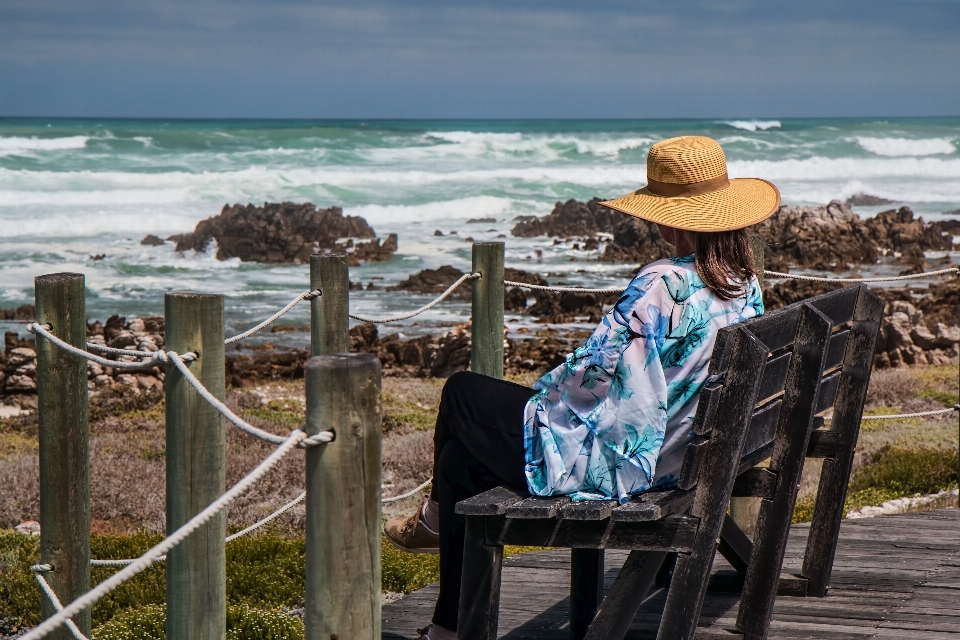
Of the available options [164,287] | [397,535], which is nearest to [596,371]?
[397,535]

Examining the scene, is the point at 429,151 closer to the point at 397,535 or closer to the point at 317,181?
the point at 317,181

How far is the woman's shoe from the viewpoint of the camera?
129 inches

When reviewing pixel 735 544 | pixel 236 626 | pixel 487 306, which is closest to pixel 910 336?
pixel 487 306

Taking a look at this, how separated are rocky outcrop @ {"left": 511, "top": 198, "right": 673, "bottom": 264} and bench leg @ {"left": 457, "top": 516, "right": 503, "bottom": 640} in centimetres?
2327

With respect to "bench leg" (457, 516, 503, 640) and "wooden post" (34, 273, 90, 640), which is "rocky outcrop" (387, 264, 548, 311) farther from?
"bench leg" (457, 516, 503, 640)

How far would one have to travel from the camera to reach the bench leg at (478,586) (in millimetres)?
2801

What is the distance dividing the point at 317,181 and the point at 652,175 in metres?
38.2

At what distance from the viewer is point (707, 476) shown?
8.95 ft

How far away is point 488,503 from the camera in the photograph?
275 centimetres

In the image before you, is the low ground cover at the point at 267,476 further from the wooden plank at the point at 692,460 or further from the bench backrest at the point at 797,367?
the wooden plank at the point at 692,460

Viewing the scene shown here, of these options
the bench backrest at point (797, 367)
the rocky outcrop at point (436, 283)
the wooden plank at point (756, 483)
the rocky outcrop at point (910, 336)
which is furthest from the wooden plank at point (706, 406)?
the rocky outcrop at point (436, 283)

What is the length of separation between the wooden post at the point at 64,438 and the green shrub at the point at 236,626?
3.36ft

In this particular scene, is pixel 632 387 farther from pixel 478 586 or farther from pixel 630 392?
pixel 478 586

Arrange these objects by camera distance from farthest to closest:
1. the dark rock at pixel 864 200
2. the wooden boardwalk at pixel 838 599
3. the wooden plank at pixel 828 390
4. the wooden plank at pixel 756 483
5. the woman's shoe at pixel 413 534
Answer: the dark rock at pixel 864 200
the wooden boardwalk at pixel 838 599
the wooden plank at pixel 828 390
the woman's shoe at pixel 413 534
the wooden plank at pixel 756 483
